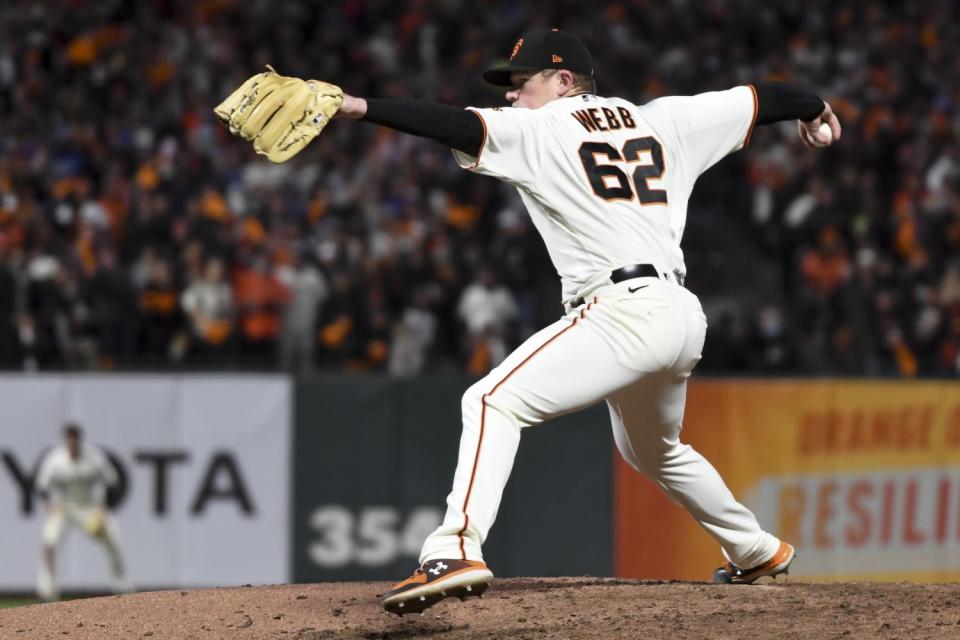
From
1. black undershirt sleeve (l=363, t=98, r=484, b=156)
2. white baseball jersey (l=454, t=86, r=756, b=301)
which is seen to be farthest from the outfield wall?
black undershirt sleeve (l=363, t=98, r=484, b=156)

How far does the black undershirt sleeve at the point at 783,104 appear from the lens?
18.0 ft

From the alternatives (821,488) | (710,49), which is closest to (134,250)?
(821,488)

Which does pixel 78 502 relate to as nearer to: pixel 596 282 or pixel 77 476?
pixel 77 476

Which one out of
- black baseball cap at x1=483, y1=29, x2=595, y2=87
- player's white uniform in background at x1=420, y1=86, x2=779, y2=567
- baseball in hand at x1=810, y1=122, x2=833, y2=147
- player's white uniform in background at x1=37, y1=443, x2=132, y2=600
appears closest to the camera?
player's white uniform in background at x1=420, y1=86, x2=779, y2=567

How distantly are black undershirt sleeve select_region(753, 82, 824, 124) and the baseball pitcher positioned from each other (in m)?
0.02

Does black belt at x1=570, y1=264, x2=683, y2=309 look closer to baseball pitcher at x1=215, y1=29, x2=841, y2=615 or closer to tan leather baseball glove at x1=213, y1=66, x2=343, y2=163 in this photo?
baseball pitcher at x1=215, y1=29, x2=841, y2=615

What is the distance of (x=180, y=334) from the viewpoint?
478 inches

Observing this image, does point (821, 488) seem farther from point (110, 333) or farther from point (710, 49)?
point (710, 49)

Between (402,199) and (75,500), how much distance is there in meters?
4.77

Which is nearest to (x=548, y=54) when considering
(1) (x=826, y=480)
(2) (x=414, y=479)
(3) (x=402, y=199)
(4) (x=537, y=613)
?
(4) (x=537, y=613)

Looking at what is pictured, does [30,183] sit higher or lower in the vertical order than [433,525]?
higher

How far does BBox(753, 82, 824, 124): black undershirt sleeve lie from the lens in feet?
18.0

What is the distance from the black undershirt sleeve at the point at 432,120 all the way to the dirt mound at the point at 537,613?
4.99 ft

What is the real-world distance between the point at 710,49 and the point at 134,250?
7.79 m
